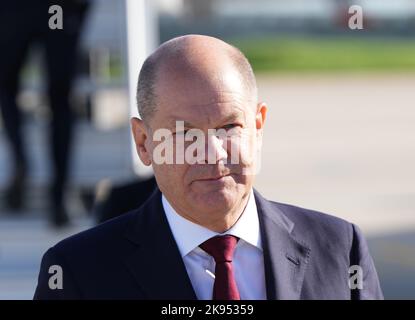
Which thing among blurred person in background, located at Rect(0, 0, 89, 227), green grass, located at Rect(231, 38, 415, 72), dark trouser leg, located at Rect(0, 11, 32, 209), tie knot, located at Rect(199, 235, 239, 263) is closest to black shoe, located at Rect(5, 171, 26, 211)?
dark trouser leg, located at Rect(0, 11, 32, 209)

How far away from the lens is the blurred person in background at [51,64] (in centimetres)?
536

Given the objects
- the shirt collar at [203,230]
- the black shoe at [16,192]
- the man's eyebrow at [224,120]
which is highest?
the man's eyebrow at [224,120]

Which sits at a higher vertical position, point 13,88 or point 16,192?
point 13,88

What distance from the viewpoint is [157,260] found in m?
1.98

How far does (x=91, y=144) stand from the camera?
637 centimetres

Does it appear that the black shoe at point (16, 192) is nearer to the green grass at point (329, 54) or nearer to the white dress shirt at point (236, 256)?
the white dress shirt at point (236, 256)

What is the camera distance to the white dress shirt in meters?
1.96

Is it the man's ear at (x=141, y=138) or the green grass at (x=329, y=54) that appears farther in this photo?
the green grass at (x=329, y=54)

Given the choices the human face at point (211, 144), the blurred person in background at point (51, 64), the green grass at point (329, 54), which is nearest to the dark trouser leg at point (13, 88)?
the blurred person in background at point (51, 64)

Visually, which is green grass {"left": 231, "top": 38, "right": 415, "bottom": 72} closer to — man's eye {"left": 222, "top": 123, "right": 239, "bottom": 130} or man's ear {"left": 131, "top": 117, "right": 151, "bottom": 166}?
man's ear {"left": 131, "top": 117, "right": 151, "bottom": 166}

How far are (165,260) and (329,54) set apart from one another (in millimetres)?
31620

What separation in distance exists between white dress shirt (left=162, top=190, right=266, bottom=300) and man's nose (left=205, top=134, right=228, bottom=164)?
5.9 inches

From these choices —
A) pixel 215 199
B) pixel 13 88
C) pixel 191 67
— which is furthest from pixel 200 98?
pixel 13 88

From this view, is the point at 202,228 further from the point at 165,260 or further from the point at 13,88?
the point at 13,88
